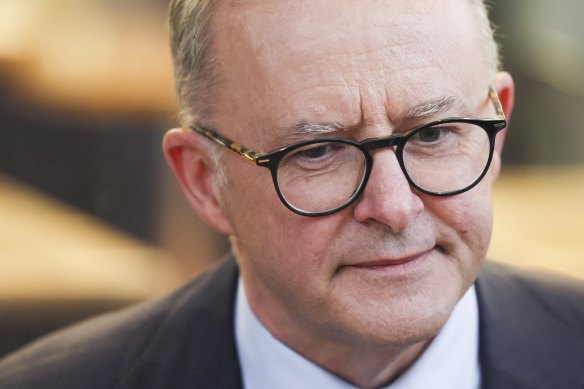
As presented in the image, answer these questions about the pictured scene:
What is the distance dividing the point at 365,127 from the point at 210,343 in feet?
2.72

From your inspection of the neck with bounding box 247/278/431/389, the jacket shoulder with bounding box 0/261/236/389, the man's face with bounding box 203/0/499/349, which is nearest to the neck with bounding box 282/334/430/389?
the neck with bounding box 247/278/431/389

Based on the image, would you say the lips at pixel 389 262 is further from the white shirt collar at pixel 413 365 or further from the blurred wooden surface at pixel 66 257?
the blurred wooden surface at pixel 66 257

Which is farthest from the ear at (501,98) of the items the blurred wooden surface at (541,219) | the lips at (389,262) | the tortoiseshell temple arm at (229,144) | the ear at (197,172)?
the blurred wooden surface at (541,219)

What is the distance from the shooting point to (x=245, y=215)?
89.8 inches

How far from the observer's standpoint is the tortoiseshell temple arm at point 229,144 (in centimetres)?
218

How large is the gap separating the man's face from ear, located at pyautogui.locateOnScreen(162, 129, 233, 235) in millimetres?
238

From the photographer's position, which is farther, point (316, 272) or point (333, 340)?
point (333, 340)

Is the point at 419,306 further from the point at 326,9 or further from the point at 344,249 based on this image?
the point at 326,9

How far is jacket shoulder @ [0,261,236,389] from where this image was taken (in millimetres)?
2559

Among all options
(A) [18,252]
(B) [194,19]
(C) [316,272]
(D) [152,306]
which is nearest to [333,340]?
(C) [316,272]

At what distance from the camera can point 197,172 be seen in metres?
2.46

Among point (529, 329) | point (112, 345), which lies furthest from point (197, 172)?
point (529, 329)

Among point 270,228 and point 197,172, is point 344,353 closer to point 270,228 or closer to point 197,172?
point 270,228

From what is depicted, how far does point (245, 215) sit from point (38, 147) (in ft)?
8.25
